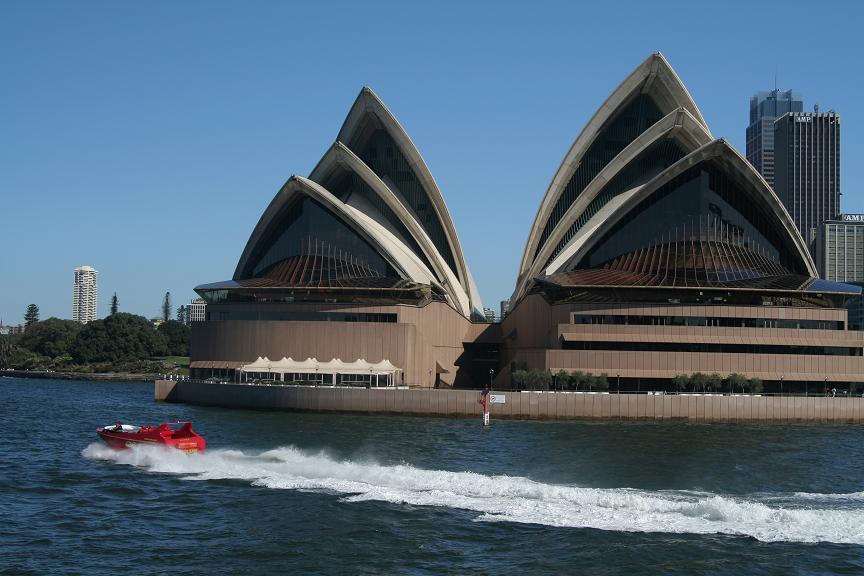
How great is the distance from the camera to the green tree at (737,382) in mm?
62825

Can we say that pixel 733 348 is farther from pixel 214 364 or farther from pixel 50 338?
pixel 50 338

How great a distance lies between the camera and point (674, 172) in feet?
238

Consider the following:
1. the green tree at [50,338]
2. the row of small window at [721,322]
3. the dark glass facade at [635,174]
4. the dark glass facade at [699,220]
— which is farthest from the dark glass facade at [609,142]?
the green tree at [50,338]

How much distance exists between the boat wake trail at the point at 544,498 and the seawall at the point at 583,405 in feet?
76.3

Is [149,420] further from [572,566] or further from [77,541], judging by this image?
[572,566]

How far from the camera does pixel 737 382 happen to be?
62.8 metres

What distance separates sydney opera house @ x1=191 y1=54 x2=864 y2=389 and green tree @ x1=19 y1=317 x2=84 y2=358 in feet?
252

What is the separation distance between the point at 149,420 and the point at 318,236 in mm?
27769

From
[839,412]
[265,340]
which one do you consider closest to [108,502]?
[265,340]

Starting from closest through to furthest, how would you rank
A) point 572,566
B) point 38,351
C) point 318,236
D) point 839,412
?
point 572,566 < point 839,412 < point 318,236 < point 38,351

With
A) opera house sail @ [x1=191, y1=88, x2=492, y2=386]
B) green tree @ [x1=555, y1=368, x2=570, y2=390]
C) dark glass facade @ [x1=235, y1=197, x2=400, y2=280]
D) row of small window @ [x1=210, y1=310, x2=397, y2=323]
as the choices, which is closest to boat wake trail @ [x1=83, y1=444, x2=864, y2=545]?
green tree @ [x1=555, y1=368, x2=570, y2=390]

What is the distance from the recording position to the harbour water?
2434 cm

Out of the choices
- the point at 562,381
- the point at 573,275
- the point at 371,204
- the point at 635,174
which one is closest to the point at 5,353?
the point at 371,204

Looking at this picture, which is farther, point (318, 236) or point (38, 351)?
point (38, 351)
